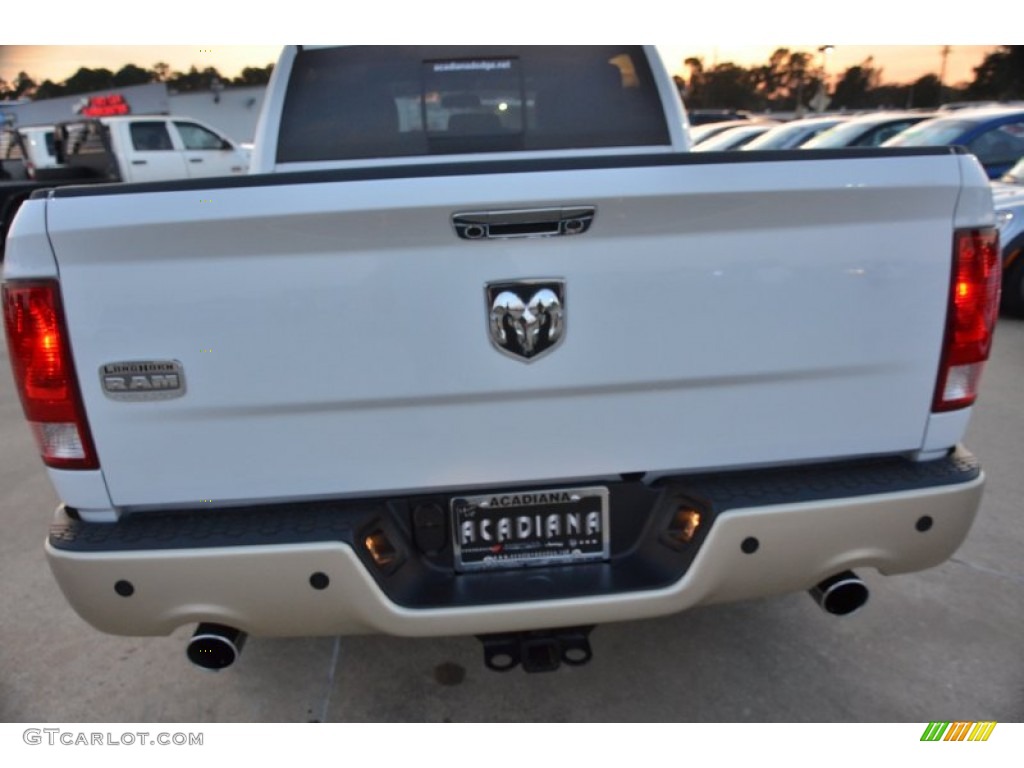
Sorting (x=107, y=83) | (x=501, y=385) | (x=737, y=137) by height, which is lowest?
(x=107, y=83)

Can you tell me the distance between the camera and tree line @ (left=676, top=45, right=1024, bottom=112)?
47.2 m

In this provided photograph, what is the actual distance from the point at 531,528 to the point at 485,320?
569 millimetres

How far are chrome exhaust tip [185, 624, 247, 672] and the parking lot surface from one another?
1.63 feet

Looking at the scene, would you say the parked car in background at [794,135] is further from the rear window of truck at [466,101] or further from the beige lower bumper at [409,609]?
the beige lower bumper at [409,609]

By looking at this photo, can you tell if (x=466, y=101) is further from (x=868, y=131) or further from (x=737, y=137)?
(x=737, y=137)

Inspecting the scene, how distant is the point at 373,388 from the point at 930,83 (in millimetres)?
61442

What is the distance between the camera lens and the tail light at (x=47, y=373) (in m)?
1.67

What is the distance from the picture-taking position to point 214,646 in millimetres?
1930

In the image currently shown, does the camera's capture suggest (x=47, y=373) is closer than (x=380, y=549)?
Yes

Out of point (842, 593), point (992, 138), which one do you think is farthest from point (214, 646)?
point (992, 138)

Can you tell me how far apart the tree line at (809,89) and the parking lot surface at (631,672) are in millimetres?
47917

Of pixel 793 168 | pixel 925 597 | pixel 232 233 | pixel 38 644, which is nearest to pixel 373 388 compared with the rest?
pixel 232 233

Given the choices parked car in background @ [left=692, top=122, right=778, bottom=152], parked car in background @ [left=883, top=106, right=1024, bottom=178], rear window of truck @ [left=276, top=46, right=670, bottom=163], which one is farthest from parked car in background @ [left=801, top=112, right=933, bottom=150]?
rear window of truck @ [left=276, top=46, right=670, bottom=163]

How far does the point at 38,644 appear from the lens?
2734mm
